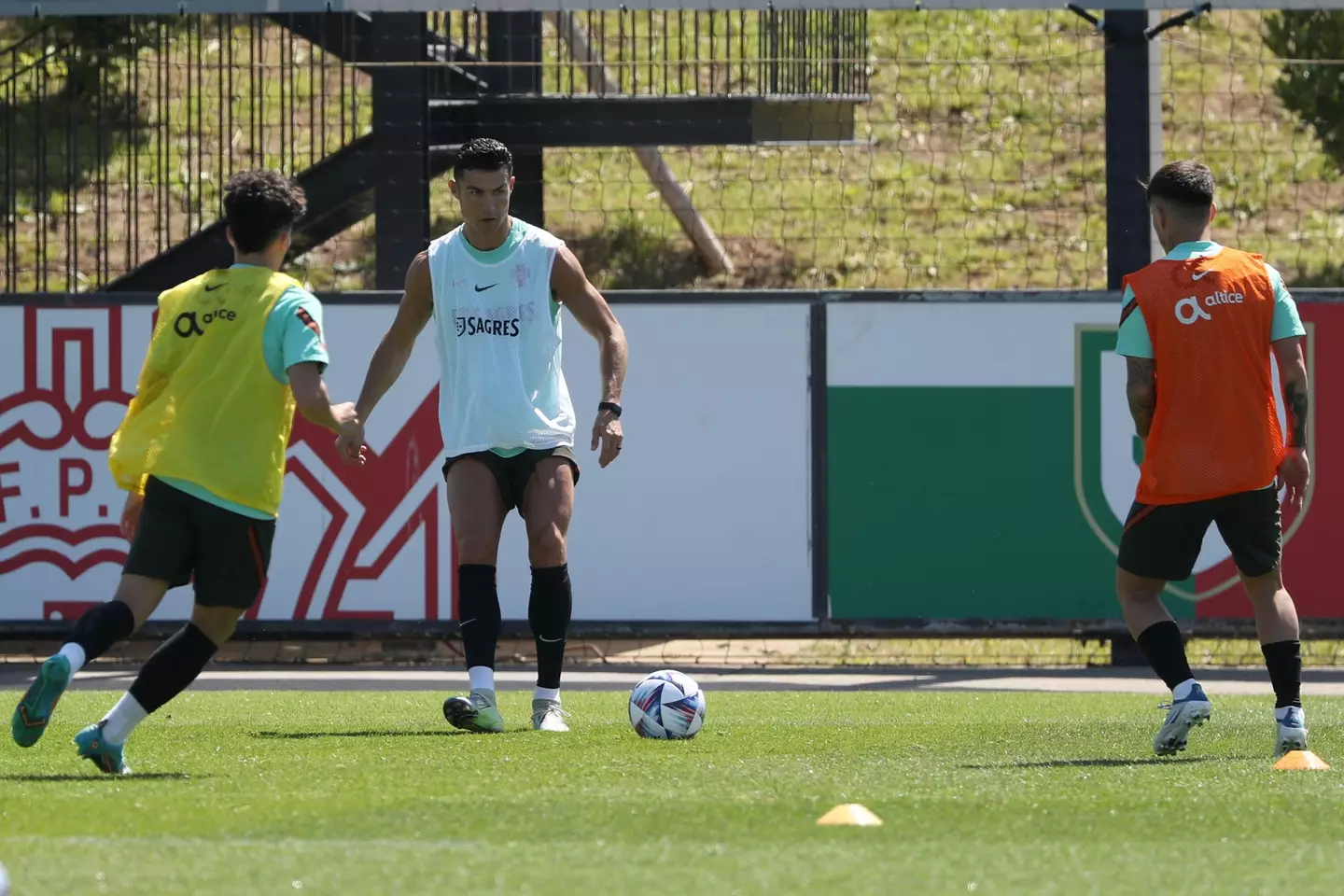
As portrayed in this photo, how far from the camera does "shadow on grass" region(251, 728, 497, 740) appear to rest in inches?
255

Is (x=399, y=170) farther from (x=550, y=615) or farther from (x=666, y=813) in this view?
(x=666, y=813)

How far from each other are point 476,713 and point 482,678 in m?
0.16

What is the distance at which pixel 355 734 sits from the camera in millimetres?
6605

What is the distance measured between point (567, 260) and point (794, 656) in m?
4.92

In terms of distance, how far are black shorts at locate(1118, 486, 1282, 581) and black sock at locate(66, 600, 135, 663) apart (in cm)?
303

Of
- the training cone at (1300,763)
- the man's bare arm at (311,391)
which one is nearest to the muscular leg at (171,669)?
the man's bare arm at (311,391)

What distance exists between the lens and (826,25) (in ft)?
51.5

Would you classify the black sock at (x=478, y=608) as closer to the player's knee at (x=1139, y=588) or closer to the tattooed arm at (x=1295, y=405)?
the player's knee at (x=1139, y=588)

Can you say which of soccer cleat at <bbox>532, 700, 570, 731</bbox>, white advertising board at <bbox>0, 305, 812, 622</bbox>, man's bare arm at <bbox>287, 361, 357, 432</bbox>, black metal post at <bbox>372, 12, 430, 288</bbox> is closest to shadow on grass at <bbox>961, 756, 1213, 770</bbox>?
soccer cleat at <bbox>532, 700, 570, 731</bbox>

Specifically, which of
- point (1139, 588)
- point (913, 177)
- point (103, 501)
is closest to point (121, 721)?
point (1139, 588)

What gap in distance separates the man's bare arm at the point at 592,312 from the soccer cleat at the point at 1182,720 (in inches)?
86.6

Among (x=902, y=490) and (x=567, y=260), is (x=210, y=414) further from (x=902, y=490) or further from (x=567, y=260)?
(x=902, y=490)

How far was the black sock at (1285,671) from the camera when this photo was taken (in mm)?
5805

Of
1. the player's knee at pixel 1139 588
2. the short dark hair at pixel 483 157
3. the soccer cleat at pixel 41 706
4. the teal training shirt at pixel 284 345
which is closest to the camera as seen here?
the soccer cleat at pixel 41 706
